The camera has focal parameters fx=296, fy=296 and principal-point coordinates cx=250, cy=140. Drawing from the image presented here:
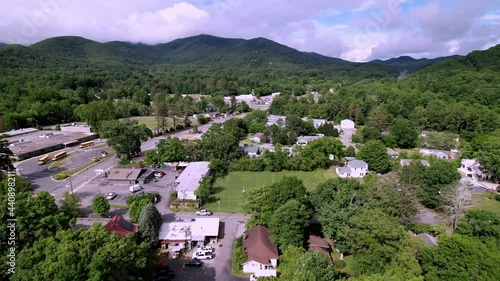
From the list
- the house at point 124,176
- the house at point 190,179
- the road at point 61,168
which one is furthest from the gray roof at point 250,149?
Answer: the road at point 61,168

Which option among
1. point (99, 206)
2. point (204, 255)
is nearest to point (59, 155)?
point (99, 206)

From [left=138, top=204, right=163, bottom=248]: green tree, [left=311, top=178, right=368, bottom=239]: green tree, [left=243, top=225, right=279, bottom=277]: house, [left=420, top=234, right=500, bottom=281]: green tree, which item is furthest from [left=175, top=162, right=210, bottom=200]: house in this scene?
[left=420, top=234, right=500, bottom=281]: green tree

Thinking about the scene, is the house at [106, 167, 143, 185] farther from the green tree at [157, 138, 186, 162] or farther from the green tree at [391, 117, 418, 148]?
the green tree at [391, 117, 418, 148]

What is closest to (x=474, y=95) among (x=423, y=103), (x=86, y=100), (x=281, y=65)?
(x=423, y=103)

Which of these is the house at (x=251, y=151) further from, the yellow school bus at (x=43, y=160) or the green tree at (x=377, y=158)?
the yellow school bus at (x=43, y=160)

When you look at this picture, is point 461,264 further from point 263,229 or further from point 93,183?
point 93,183

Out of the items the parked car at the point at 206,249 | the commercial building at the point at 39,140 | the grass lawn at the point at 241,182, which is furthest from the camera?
the commercial building at the point at 39,140
